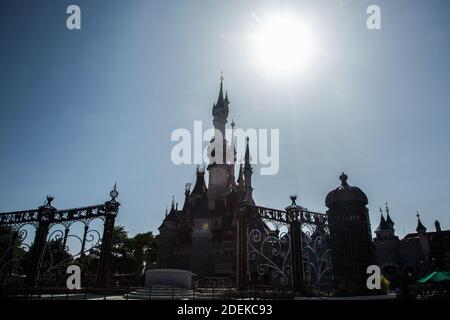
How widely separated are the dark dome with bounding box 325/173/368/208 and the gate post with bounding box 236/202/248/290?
181 inches

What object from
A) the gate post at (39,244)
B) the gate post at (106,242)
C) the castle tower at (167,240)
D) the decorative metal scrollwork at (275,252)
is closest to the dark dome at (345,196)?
the decorative metal scrollwork at (275,252)

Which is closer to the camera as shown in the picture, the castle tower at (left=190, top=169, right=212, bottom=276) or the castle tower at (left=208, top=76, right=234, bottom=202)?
the castle tower at (left=190, top=169, right=212, bottom=276)

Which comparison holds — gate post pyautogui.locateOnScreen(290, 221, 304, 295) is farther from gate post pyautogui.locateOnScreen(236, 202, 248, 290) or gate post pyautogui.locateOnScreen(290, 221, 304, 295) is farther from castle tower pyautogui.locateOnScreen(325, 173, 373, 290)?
gate post pyautogui.locateOnScreen(236, 202, 248, 290)

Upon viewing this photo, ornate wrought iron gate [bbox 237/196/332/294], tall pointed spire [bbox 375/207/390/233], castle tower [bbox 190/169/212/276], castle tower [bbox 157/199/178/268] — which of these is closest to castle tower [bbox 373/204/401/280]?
tall pointed spire [bbox 375/207/390/233]

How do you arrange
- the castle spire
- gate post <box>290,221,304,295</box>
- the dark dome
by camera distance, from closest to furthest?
the dark dome, gate post <box>290,221,304,295</box>, the castle spire

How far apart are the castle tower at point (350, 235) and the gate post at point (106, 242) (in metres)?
12.8

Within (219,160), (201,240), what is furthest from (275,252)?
(219,160)

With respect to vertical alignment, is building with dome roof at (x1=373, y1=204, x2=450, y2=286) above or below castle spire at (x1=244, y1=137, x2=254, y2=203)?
below

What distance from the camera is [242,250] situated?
619 inches

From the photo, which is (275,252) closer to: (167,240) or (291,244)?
(291,244)

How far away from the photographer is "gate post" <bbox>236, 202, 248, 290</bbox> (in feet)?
50.1

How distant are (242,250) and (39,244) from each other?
1256cm

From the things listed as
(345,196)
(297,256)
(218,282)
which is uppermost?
(345,196)
